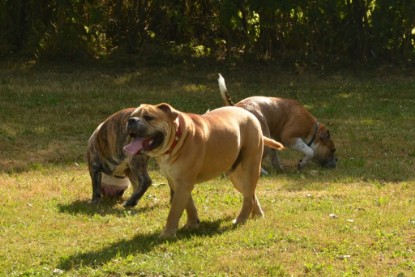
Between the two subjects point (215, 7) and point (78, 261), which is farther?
point (215, 7)

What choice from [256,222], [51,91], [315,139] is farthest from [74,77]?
[256,222]

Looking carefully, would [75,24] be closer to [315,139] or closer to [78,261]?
[315,139]

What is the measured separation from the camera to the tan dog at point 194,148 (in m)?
8.05

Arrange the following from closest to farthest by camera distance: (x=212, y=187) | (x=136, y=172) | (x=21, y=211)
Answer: (x=21, y=211), (x=136, y=172), (x=212, y=187)

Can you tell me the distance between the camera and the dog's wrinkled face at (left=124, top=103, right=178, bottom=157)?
7.96 meters

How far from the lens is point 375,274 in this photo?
289 inches

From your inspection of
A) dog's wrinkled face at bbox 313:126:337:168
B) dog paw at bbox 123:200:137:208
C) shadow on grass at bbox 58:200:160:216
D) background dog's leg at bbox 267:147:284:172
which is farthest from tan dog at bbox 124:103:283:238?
dog's wrinkled face at bbox 313:126:337:168

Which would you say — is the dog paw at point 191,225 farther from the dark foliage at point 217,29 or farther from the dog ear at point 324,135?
the dark foliage at point 217,29

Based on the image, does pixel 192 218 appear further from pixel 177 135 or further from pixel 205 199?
pixel 205 199

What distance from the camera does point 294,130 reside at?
13.1 meters

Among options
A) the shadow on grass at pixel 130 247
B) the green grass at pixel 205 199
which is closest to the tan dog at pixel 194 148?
the shadow on grass at pixel 130 247

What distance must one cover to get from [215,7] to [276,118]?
338 inches

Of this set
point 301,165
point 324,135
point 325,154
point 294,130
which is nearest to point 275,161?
point 301,165

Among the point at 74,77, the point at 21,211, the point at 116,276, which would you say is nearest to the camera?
the point at 116,276
